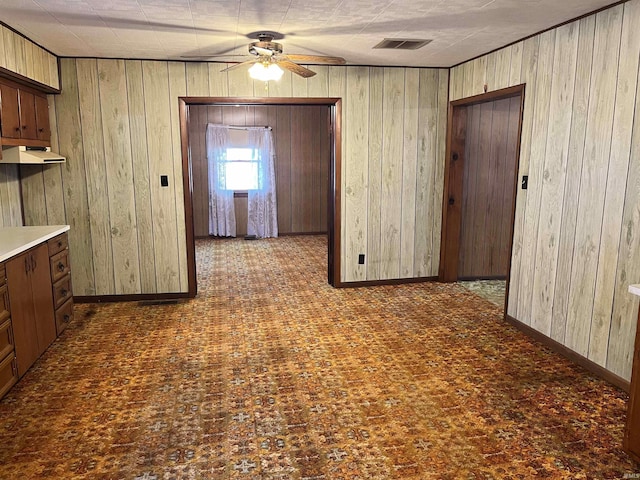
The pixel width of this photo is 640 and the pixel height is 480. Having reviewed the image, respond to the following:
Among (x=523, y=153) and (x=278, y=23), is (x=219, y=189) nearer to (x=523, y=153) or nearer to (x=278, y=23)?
(x=278, y=23)

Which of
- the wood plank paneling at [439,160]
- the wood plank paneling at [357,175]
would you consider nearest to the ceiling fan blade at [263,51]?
the wood plank paneling at [357,175]

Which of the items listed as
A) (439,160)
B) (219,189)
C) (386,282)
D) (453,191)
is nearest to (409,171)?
(439,160)

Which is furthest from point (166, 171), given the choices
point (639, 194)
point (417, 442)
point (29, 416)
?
point (639, 194)

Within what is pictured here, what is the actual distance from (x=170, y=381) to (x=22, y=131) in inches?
99.3

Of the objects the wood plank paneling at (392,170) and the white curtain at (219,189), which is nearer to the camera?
the wood plank paneling at (392,170)

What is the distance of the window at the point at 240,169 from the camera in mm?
8625

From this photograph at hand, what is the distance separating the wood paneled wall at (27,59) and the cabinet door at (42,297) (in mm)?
1410

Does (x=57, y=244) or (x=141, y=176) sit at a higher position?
(x=141, y=176)

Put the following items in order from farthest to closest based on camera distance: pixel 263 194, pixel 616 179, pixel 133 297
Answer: pixel 263 194 → pixel 133 297 → pixel 616 179

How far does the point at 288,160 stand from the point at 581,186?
20.5 feet

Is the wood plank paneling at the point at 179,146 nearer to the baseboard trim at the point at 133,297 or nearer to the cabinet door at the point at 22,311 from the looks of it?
the baseboard trim at the point at 133,297

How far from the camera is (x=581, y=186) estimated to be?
10.9ft

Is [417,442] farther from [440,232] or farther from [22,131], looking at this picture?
[22,131]

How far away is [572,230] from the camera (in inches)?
134
